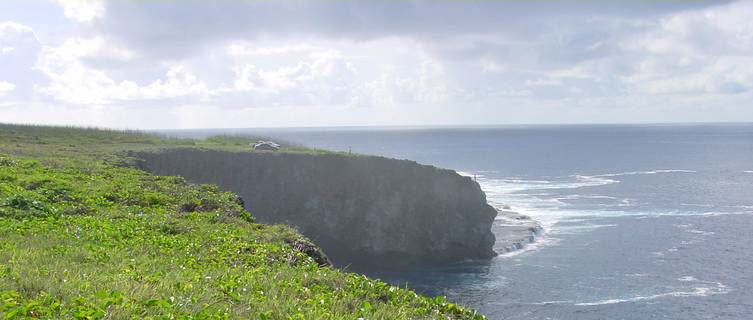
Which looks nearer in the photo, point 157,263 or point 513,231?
point 157,263

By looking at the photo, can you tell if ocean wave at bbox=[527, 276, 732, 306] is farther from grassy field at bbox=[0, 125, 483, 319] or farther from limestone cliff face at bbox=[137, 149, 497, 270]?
grassy field at bbox=[0, 125, 483, 319]

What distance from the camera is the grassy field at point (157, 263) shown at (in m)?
9.98

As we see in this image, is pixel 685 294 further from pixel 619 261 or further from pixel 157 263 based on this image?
pixel 157 263

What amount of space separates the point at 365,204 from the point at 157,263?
2094 inches

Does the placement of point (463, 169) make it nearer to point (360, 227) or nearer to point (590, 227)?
point (590, 227)

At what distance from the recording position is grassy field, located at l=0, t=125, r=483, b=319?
9977 millimetres

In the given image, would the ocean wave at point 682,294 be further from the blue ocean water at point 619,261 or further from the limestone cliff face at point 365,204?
the limestone cliff face at point 365,204

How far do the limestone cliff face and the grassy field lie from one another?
3376 centimetres

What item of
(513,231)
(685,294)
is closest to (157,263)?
(685,294)

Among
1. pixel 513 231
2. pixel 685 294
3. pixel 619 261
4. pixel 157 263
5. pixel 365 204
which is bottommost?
pixel 685 294

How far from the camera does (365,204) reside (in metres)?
67.2

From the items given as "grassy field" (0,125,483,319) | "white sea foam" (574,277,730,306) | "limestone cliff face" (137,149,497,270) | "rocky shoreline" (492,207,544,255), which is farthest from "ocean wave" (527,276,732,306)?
"grassy field" (0,125,483,319)

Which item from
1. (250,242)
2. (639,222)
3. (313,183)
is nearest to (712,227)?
(639,222)

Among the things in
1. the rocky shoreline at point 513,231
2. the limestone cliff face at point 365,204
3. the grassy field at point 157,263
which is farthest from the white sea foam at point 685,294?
the grassy field at point 157,263
